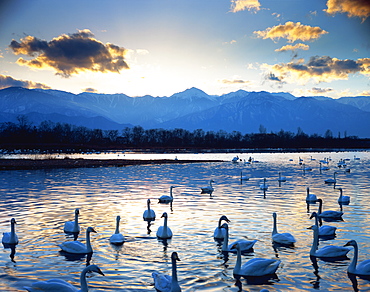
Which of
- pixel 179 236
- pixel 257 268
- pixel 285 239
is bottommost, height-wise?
pixel 179 236

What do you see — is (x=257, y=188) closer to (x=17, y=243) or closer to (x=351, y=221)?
(x=351, y=221)

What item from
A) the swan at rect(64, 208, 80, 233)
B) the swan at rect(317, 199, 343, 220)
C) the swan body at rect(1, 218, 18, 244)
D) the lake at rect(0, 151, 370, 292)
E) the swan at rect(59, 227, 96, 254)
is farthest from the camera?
the swan at rect(317, 199, 343, 220)

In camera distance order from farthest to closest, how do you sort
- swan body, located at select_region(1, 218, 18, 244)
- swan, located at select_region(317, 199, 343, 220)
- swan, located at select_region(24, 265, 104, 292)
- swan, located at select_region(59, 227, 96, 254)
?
1. swan, located at select_region(317, 199, 343, 220)
2. swan body, located at select_region(1, 218, 18, 244)
3. swan, located at select_region(59, 227, 96, 254)
4. swan, located at select_region(24, 265, 104, 292)

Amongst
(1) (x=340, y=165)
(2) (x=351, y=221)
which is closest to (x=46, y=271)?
(2) (x=351, y=221)

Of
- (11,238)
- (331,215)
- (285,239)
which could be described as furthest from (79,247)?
(331,215)

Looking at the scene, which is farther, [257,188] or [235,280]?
[257,188]

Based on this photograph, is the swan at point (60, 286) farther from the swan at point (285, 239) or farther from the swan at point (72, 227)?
the swan at point (285, 239)

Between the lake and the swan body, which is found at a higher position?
the swan body

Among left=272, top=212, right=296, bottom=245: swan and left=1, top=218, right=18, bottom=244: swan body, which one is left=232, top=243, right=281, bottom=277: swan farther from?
left=1, top=218, right=18, bottom=244: swan body

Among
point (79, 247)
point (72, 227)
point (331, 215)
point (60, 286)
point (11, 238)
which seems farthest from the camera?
point (331, 215)

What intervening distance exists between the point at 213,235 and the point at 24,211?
1248 cm

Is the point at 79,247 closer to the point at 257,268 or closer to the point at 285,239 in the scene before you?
the point at 257,268

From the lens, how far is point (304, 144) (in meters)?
198

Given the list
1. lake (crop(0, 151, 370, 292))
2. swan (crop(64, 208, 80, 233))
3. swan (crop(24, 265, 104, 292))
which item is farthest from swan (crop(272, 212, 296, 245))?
swan (crop(64, 208, 80, 233))
